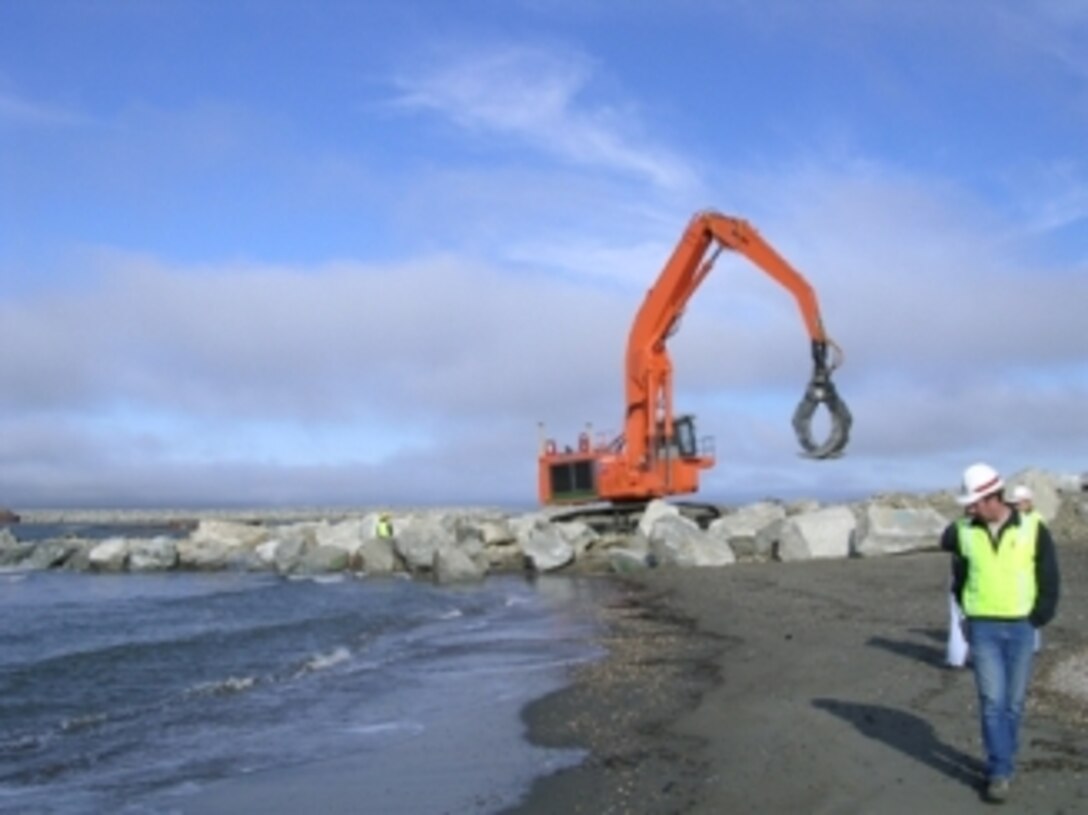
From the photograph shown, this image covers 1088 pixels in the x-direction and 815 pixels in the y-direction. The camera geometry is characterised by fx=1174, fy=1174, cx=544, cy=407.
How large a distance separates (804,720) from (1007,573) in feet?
8.68

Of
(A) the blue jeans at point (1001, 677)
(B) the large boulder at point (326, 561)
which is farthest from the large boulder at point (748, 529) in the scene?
(A) the blue jeans at point (1001, 677)

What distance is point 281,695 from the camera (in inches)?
489

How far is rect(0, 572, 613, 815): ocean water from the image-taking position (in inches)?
323

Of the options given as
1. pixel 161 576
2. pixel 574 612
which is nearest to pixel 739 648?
pixel 574 612

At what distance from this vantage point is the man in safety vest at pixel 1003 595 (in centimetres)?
635

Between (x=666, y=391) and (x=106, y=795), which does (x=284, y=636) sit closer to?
(x=106, y=795)

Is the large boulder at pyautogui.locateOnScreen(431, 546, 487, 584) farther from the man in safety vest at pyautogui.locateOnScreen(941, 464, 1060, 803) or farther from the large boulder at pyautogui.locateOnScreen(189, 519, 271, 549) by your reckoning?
the man in safety vest at pyautogui.locateOnScreen(941, 464, 1060, 803)

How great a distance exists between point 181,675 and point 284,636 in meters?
3.53

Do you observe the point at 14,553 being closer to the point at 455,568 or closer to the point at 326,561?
the point at 326,561

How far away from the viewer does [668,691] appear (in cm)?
1070

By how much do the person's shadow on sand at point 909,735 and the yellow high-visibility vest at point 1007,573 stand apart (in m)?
1.02

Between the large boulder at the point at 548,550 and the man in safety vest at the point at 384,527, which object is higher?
the man in safety vest at the point at 384,527

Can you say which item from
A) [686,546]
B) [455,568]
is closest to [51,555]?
[455,568]

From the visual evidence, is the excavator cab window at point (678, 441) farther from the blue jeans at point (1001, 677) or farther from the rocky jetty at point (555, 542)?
the blue jeans at point (1001, 677)
